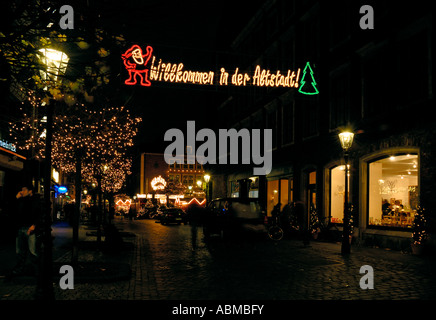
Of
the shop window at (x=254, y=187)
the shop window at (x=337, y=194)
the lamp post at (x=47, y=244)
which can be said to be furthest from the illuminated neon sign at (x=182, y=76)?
the shop window at (x=254, y=187)

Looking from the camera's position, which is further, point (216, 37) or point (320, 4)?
point (216, 37)

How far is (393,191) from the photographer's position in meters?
17.7

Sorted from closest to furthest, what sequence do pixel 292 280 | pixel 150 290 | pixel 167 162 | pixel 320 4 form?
pixel 150 290 → pixel 292 280 → pixel 320 4 → pixel 167 162

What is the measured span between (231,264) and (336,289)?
13.8ft

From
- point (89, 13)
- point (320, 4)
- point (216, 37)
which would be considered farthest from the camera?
point (216, 37)

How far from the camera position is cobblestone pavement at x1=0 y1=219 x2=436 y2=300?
8039mm

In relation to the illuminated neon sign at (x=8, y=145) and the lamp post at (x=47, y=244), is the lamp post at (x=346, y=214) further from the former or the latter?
the illuminated neon sign at (x=8, y=145)

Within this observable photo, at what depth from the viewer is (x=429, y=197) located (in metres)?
15.3

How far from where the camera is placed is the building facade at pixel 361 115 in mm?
16078

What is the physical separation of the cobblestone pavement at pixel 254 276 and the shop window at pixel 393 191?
1788 millimetres

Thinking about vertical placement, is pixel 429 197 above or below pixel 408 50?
below

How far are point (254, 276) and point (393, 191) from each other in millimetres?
9779
